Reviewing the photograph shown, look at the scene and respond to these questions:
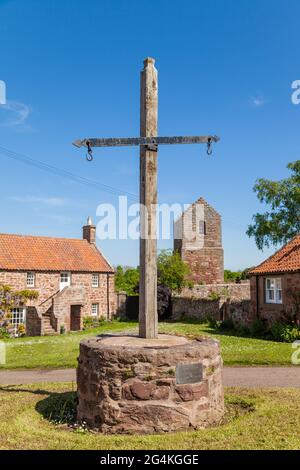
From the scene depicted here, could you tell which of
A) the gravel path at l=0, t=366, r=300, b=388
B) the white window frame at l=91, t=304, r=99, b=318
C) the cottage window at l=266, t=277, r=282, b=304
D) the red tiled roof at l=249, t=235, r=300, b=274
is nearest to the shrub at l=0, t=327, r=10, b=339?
the white window frame at l=91, t=304, r=99, b=318

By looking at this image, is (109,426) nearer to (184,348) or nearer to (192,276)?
(184,348)

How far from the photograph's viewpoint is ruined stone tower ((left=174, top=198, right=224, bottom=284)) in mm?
41312

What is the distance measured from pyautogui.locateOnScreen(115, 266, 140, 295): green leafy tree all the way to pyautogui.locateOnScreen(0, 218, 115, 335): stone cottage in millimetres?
5770

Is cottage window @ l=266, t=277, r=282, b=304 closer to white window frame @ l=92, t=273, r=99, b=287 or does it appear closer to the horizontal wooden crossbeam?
the horizontal wooden crossbeam

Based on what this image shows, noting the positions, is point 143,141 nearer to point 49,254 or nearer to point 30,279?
point 30,279

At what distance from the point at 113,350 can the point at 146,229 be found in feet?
7.32

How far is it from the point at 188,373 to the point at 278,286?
1660 cm

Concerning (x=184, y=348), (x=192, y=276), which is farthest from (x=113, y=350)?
(x=192, y=276)

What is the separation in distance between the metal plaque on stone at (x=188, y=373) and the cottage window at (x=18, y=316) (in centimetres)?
2616

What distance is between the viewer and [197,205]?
4222cm

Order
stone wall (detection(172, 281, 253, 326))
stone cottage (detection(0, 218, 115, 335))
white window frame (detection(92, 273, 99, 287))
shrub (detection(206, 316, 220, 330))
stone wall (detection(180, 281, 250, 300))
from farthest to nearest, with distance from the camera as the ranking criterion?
stone wall (detection(180, 281, 250, 300)) → white window frame (detection(92, 273, 99, 287)) → stone cottage (detection(0, 218, 115, 335)) → shrub (detection(206, 316, 220, 330)) → stone wall (detection(172, 281, 253, 326))

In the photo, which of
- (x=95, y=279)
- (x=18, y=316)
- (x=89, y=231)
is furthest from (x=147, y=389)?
(x=89, y=231)

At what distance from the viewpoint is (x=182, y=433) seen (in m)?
6.49

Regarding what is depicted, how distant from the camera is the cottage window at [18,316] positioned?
30.9 meters
